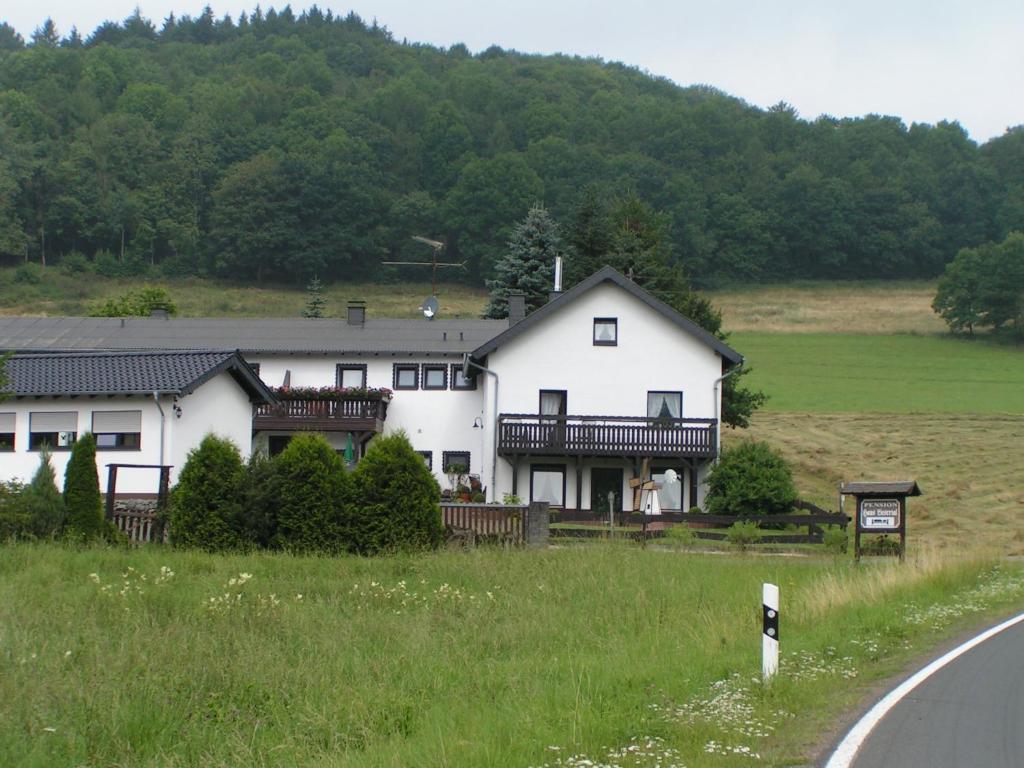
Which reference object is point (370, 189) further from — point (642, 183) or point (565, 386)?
point (565, 386)

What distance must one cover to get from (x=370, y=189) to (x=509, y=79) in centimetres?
3994

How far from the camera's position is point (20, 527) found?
80.5 ft

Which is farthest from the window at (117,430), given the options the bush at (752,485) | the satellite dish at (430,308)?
the satellite dish at (430,308)

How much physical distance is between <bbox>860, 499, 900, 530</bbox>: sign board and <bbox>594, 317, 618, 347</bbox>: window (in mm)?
19824

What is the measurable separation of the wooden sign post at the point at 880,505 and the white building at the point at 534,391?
17.2m

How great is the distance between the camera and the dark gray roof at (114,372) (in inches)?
1235

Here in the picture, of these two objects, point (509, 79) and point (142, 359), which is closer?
point (142, 359)

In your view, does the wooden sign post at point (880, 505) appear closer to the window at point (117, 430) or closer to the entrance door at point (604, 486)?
the window at point (117, 430)

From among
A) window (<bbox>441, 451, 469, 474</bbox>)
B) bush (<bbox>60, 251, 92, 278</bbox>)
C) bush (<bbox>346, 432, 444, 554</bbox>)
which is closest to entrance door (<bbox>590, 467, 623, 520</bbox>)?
window (<bbox>441, 451, 469, 474</bbox>)

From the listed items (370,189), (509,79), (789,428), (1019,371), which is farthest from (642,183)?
(789,428)

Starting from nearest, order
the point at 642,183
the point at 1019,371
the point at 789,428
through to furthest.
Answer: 1. the point at 789,428
2. the point at 1019,371
3. the point at 642,183

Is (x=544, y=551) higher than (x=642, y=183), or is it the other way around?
(x=642, y=183)

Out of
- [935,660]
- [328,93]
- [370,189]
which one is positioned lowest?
[935,660]

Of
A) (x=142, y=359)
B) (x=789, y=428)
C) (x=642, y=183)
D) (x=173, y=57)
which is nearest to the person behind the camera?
(x=142, y=359)
